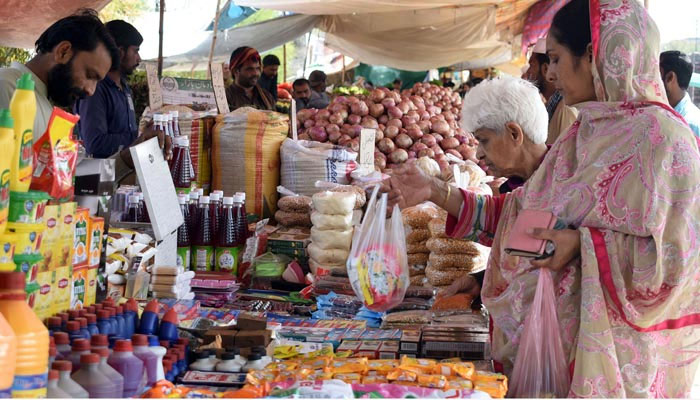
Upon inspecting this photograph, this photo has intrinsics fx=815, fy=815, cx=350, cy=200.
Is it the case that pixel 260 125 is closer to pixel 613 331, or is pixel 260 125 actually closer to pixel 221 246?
pixel 221 246

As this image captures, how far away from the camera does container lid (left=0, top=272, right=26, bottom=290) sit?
145 cm

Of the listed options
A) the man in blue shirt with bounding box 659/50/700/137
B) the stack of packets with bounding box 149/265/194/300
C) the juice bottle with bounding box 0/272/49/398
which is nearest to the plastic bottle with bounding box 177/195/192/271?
the stack of packets with bounding box 149/265/194/300

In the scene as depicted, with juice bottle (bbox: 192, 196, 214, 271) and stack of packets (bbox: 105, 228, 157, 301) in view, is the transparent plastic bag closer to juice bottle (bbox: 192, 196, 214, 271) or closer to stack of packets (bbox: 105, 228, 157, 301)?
stack of packets (bbox: 105, 228, 157, 301)

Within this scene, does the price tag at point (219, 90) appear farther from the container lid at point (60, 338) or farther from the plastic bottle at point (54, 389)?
the plastic bottle at point (54, 389)

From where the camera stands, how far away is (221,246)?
3941mm

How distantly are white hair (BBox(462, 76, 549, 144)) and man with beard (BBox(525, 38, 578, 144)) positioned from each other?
1.23 m

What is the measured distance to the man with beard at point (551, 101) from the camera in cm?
424

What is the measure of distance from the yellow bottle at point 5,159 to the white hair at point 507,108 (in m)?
1.67

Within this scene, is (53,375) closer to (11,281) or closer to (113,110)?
(11,281)

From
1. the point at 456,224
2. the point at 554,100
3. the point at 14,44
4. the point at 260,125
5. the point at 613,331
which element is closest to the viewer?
the point at 613,331

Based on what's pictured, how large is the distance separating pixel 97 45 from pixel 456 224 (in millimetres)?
1499

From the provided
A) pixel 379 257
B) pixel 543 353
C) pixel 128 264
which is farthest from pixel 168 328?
pixel 128 264

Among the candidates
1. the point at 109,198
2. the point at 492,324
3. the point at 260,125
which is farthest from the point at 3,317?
the point at 260,125

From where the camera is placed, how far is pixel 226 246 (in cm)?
394
